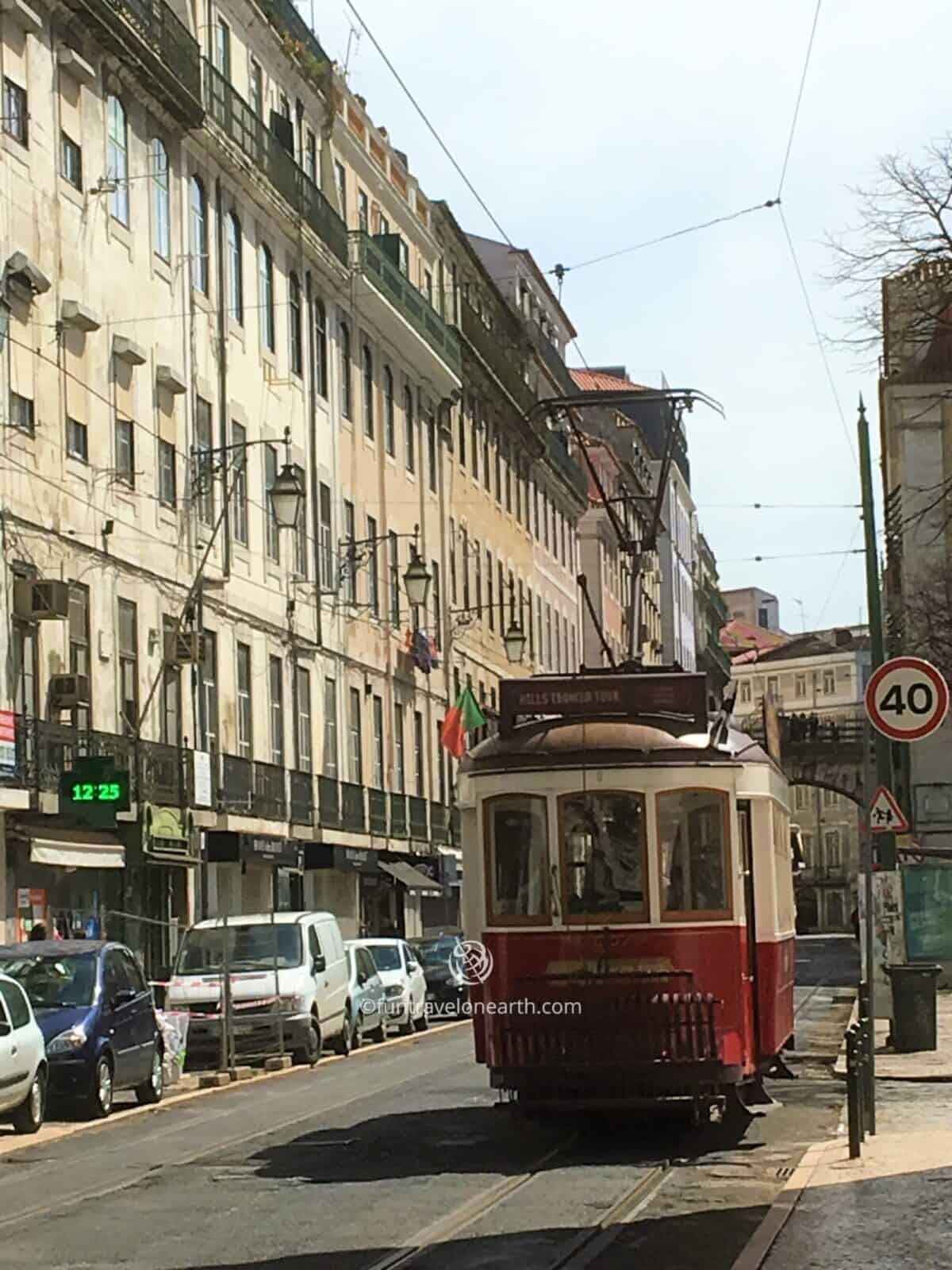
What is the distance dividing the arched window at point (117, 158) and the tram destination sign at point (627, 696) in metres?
20.1

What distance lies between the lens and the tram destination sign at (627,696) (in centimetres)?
1683

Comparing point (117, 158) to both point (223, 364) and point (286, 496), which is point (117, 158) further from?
point (286, 496)

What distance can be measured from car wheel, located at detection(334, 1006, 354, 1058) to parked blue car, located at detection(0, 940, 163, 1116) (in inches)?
299

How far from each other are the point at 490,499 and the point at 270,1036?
37.3 metres

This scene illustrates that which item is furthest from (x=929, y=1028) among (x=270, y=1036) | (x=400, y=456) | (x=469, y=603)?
(x=469, y=603)

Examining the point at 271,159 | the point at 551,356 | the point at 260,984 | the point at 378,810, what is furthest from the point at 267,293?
the point at 551,356

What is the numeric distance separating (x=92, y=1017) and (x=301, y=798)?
21.9 m

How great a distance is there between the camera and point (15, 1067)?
62.5ft

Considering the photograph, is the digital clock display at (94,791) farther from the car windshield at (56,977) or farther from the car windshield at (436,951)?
the car windshield at (436,951)

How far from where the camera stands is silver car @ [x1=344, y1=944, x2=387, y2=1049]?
3216 cm

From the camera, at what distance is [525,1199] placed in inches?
541

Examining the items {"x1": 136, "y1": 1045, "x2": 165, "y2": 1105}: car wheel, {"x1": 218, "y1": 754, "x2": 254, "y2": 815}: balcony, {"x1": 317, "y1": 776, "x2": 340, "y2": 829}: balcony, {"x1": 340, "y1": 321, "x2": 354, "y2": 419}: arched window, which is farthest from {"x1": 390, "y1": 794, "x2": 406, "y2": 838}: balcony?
{"x1": 136, "y1": 1045, "x2": 165, "y2": 1105}: car wheel

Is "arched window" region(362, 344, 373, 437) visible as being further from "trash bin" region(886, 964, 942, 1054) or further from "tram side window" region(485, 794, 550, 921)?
"tram side window" region(485, 794, 550, 921)

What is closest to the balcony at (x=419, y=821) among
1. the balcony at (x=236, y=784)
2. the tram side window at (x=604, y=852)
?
the balcony at (x=236, y=784)
